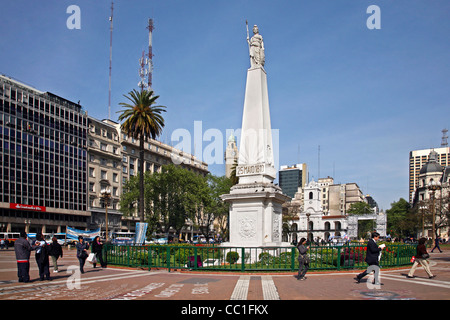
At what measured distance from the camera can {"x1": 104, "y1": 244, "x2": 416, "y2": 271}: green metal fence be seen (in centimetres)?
1593

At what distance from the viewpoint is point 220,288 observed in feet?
37.9

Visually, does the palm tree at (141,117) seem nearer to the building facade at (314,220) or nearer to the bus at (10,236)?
the bus at (10,236)

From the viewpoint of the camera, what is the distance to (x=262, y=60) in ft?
69.0

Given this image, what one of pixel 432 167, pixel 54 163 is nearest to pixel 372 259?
pixel 54 163

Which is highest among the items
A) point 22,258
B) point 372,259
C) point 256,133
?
point 256,133

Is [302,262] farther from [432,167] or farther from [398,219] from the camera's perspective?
[432,167]

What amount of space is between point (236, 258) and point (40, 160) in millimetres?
52975

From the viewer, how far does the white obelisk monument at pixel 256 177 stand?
60.1 feet

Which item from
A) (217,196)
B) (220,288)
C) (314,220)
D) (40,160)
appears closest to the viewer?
(220,288)

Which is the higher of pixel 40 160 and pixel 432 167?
pixel 40 160

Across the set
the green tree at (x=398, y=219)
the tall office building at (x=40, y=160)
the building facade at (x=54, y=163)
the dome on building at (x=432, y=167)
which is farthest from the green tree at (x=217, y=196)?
the dome on building at (x=432, y=167)

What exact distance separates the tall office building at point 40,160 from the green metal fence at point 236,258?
149 ft
